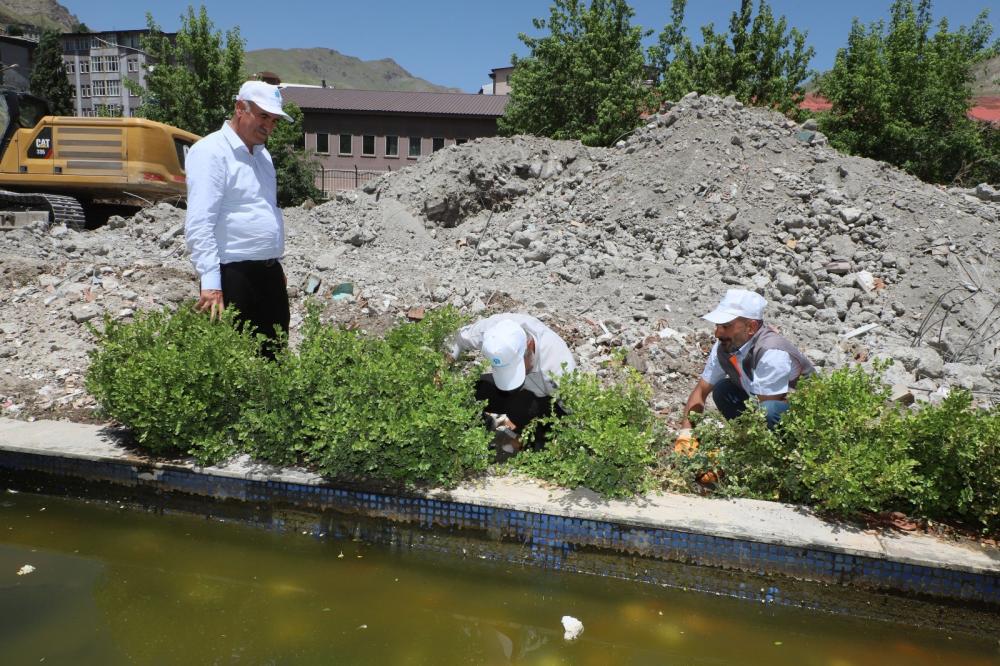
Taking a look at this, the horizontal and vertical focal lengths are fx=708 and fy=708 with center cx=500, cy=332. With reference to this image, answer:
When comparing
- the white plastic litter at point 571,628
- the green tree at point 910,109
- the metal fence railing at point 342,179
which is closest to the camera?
the white plastic litter at point 571,628

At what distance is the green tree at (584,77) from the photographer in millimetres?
21031

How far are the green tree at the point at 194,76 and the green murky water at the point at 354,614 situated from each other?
21.1 meters

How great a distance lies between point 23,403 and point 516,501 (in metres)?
3.98

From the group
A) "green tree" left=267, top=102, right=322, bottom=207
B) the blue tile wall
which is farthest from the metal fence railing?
the blue tile wall

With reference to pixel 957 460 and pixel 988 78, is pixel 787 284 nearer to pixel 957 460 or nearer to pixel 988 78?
pixel 957 460

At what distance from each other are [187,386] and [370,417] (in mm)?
1030

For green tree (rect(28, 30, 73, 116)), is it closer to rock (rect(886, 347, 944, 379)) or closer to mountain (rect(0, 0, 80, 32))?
rock (rect(886, 347, 944, 379))

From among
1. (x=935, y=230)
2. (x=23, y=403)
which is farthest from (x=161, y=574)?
(x=935, y=230)

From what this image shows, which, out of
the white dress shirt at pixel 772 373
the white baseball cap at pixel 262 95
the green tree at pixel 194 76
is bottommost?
the white dress shirt at pixel 772 373

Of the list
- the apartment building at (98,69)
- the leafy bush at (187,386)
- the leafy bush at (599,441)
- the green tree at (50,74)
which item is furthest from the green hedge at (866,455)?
the apartment building at (98,69)

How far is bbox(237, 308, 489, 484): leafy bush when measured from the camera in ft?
11.1

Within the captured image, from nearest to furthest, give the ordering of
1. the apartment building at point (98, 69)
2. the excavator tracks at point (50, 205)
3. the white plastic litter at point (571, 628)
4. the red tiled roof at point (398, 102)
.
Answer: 1. the white plastic litter at point (571, 628)
2. the excavator tracks at point (50, 205)
3. the red tiled roof at point (398, 102)
4. the apartment building at point (98, 69)

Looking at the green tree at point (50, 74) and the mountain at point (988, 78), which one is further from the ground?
the mountain at point (988, 78)

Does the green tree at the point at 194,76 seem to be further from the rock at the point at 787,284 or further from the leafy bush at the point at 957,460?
the leafy bush at the point at 957,460
